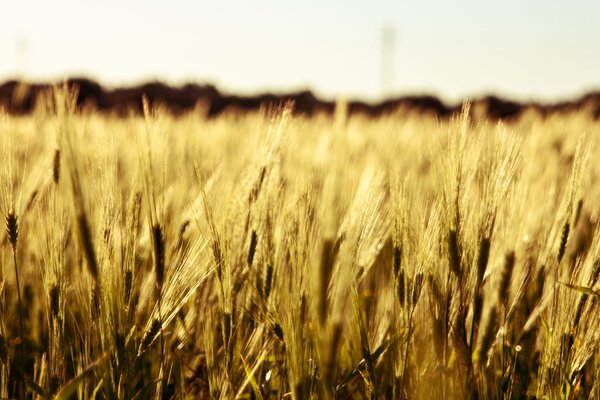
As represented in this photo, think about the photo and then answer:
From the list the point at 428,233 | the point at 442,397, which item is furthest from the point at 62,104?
the point at 442,397

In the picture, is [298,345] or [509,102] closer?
[298,345]

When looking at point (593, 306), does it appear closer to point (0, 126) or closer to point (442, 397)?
point (442, 397)

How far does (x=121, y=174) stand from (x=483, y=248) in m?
2.66

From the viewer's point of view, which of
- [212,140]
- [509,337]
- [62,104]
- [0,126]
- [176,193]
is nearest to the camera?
[62,104]

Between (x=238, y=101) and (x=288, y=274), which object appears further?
(x=238, y=101)

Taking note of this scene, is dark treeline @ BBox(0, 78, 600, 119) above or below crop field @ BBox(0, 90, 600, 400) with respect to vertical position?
below

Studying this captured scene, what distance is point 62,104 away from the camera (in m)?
0.89

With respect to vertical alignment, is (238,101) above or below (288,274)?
below

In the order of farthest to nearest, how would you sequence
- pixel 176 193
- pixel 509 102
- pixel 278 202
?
pixel 509 102
pixel 176 193
pixel 278 202

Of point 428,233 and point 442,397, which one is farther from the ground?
point 428,233

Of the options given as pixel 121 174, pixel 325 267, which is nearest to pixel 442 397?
pixel 325 267

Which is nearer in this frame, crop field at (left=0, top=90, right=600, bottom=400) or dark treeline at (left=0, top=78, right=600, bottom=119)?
crop field at (left=0, top=90, right=600, bottom=400)

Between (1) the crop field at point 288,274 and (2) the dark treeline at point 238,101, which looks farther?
(2) the dark treeline at point 238,101

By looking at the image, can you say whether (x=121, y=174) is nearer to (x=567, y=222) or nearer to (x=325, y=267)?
(x=567, y=222)
